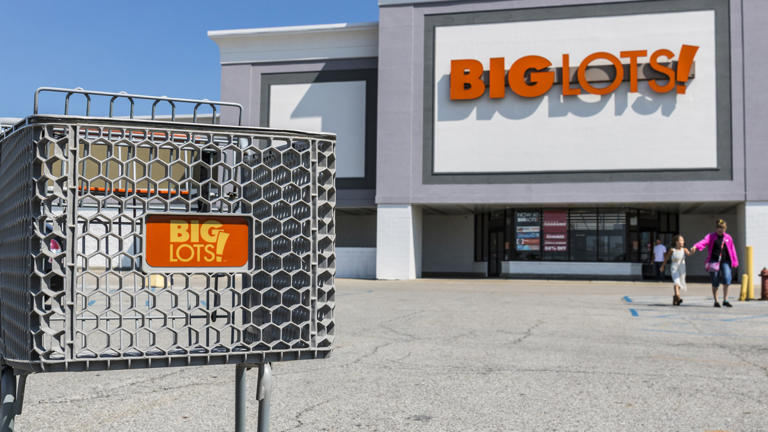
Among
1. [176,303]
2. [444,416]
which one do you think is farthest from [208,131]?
[444,416]

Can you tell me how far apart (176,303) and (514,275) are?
2979 cm

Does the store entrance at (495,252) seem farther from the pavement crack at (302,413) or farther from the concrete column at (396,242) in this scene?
the pavement crack at (302,413)

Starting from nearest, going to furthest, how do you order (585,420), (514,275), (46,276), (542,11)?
1. (46,276)
2. (585,420)
3. (542,11)
4. (514,275)

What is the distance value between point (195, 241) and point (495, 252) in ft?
110

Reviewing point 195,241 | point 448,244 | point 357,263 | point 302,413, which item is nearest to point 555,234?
point 448,244

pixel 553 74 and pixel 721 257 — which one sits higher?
pixel 553 74

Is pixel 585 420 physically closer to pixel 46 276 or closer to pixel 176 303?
pixel 176 303

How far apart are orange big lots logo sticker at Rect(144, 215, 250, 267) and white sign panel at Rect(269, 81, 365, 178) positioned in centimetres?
2831

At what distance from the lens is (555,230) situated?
30.9m

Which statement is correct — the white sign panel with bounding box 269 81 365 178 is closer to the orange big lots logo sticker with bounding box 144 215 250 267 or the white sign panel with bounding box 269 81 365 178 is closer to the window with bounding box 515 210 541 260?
the window with bounding box 515 210 541 260

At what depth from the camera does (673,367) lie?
690 centimetres

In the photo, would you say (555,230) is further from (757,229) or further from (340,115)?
(340,115)

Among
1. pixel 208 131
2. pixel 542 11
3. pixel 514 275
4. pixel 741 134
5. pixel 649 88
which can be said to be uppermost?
pixel 542 11

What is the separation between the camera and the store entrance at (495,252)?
1342 inches
